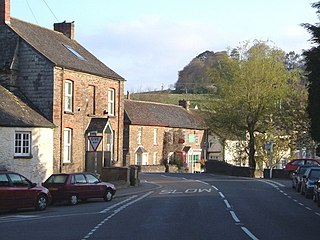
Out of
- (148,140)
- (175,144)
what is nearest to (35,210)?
(148,140)

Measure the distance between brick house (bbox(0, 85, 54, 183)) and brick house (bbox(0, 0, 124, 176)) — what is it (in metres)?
1.16

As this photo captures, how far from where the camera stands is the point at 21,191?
76.4 feet

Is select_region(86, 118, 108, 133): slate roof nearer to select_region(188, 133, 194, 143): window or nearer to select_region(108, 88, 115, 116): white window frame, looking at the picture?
select_region(108, 88, 115, 116): white window frame

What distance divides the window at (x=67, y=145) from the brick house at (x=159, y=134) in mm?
27488

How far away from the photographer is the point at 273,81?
5569 centimetres

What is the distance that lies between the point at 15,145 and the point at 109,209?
10.2 metres

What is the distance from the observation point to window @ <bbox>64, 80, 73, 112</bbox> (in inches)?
1478

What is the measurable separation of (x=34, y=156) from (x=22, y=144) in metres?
1.18

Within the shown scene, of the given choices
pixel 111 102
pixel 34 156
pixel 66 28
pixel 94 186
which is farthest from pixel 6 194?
pixel 66 28

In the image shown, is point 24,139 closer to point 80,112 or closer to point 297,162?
point 80,112

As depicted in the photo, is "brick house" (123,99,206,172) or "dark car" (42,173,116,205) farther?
"brick house" (123,99,206,172)

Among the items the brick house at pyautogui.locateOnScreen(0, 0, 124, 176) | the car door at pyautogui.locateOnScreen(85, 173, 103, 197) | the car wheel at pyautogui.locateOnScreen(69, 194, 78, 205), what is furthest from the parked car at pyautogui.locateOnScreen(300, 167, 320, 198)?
the brick house at pyautogui.locateOnScreen(0, 0, 124, 176)

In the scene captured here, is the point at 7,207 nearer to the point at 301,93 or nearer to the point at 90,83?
the point at 90,83

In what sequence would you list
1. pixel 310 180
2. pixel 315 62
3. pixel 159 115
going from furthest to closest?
pixel 159 115 < pixel 310 180 < pixel 315 62
